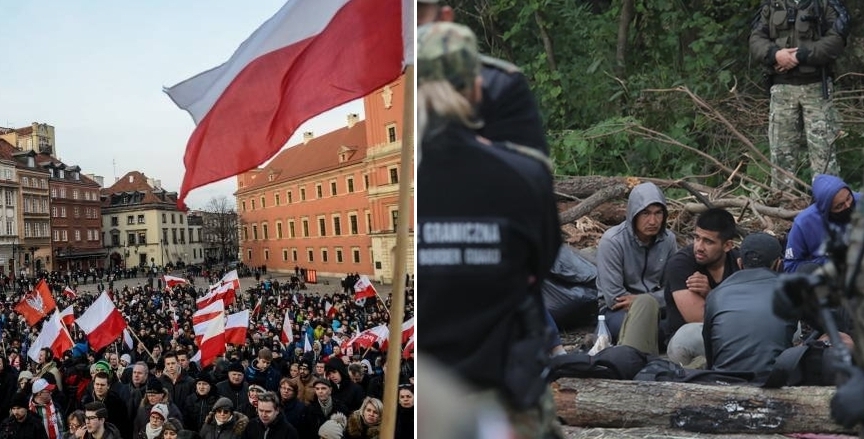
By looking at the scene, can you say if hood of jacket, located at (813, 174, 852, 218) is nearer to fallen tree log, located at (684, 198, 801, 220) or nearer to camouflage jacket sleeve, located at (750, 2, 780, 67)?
fallen tree log, located at (684, 198, 801, 220)

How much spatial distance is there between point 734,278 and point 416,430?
1043mm

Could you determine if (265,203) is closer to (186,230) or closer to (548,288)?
(186,230)

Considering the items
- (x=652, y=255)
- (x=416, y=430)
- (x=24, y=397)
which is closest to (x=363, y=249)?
(x=416, y=430)

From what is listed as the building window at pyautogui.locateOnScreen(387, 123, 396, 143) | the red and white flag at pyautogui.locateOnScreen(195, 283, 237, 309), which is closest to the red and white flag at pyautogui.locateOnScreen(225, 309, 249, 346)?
the red and white flag at pyautogui.locateOnScreen(195, 283, 237, 309)

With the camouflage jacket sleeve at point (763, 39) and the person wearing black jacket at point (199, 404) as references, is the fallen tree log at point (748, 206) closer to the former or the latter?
the camouflage jacket sleeve at point (763, 39)

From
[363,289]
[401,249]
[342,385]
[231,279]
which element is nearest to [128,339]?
[231,279]

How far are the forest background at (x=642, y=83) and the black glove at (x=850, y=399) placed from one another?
1.93 ft

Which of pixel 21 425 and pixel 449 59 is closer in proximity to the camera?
pixel 449 59

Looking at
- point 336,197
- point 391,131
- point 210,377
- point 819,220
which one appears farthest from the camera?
point 210,377

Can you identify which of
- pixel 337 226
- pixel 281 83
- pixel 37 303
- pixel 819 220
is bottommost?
pixel 37 303

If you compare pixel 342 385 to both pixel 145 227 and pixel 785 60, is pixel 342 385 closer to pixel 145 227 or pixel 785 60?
pixel 145 227

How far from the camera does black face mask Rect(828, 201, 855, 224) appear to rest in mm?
2094

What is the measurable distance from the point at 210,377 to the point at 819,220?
10.7 feet

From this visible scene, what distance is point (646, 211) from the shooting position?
2422 mm
